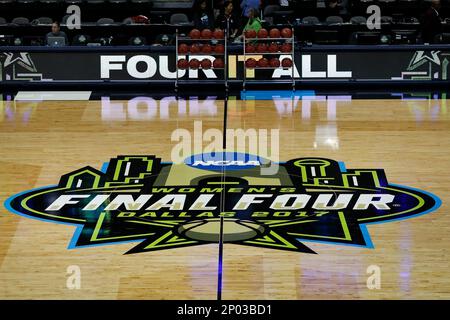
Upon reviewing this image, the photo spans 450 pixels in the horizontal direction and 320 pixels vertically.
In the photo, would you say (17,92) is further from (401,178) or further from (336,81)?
(401,178)

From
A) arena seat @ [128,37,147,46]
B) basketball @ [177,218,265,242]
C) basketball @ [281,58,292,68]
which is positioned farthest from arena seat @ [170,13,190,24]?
basketball @ [177,218,265,242]

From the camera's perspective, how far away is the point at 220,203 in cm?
1441

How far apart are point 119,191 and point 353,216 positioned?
3.45 meters

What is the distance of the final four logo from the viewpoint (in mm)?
13109

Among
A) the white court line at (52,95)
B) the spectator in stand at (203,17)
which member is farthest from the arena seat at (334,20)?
the white court line at (52,95)

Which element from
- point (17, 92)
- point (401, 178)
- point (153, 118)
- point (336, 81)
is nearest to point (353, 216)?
point (401, 178)

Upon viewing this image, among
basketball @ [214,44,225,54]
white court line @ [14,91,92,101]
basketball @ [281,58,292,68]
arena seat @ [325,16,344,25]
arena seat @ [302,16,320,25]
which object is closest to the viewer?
white court line @ [14,91,92,101]

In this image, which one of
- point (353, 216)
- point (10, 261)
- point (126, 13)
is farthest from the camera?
point (126, 13)

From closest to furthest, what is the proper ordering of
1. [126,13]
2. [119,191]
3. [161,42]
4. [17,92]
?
[119,191] < [17,92] < [161,42] < [126,13]

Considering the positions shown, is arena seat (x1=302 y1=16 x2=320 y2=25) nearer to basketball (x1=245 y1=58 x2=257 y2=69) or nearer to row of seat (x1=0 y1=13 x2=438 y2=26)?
row of seat (x1=0 y1=13 x2=438 y2=26)

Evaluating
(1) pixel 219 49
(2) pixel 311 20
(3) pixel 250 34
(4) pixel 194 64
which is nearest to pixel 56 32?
(4) pixel 194 64

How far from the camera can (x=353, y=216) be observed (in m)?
13.9

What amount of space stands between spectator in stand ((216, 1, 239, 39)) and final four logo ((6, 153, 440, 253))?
26.2 feet

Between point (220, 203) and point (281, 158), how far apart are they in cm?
263
